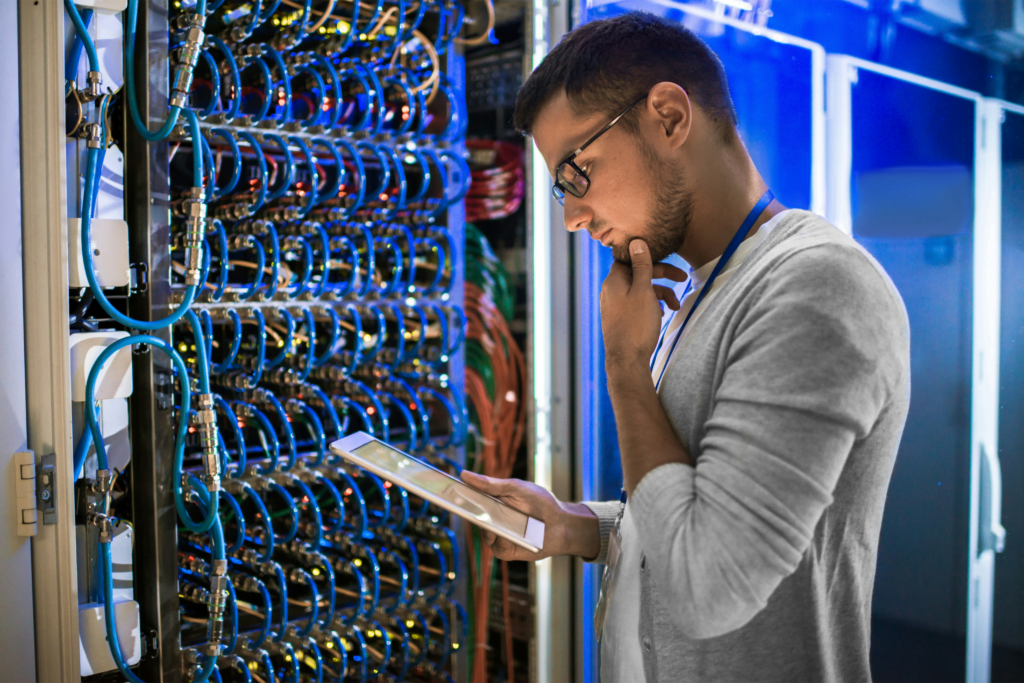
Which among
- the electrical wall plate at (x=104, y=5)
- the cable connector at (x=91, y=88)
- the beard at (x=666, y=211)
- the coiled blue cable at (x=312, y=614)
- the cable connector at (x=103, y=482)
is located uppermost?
the electrical wall plate at (x=104, y=5)

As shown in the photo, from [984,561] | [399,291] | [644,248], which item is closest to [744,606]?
[644,248]

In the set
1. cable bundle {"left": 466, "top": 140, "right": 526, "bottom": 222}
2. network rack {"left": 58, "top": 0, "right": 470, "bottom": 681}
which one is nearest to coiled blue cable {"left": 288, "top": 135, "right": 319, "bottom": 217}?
network rack {"left": 58, "top": 0, "right": 470, "bottom": 681}

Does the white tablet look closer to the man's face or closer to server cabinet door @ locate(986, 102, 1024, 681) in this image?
the man's face

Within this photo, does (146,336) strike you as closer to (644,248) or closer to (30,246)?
(30,246)

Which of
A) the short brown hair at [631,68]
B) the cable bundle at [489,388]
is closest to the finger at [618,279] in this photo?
the short brown hair at [631,68]

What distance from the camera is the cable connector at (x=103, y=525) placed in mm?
1499

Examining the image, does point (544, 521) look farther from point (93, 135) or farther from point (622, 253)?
point (93, 135)

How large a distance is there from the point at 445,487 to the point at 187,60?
103 centimetres

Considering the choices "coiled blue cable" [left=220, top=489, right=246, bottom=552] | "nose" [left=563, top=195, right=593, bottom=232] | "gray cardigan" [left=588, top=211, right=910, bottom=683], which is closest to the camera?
"gray cardigan" [left=588, top=211, right=910, bottom=683]

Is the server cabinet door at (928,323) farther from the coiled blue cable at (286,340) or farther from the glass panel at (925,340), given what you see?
the coiled blue cable at (286,340)

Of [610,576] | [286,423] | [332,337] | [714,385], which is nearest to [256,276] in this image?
[332,337]

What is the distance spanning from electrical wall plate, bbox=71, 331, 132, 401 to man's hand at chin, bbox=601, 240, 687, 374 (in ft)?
3.43

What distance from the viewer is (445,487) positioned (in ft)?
3.82

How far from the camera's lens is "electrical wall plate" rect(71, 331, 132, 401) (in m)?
1.52
